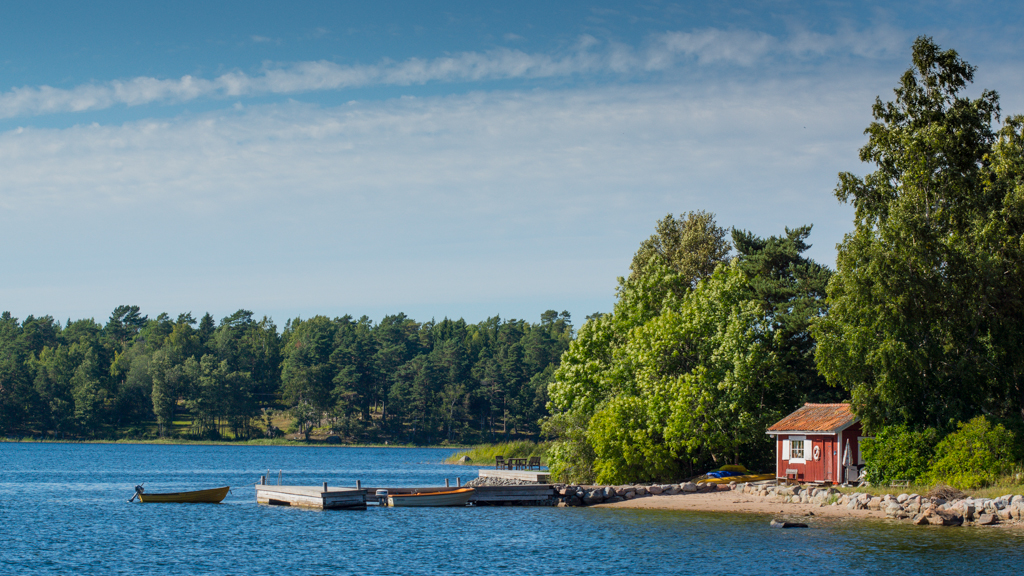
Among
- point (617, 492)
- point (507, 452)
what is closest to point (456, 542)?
point (617, 492)

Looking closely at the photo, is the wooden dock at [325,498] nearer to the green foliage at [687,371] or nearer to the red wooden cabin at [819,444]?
the green foliage at [687,371]

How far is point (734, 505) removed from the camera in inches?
1614

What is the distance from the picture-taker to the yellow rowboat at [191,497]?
1975 inches

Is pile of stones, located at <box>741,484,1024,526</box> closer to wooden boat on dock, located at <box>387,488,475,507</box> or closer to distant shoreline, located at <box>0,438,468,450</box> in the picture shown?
wooden boat on dock, located at <box>387,488,475,507</box>

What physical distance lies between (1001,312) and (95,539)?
131 feet

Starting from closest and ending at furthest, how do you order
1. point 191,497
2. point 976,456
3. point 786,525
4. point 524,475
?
point 786,525
point 976,456
point 191,497
point 524,475

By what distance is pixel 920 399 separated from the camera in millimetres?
40781

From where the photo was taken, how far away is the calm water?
93.6 ft

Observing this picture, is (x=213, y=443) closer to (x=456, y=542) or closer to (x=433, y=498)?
(x=433, y=498)

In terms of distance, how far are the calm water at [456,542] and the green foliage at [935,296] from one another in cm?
773

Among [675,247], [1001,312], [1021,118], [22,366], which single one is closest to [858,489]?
[1001,312]

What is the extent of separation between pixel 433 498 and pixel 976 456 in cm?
2528

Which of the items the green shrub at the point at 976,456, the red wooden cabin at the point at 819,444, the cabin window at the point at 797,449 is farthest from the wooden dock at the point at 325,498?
the green shrub at the point at 976,456

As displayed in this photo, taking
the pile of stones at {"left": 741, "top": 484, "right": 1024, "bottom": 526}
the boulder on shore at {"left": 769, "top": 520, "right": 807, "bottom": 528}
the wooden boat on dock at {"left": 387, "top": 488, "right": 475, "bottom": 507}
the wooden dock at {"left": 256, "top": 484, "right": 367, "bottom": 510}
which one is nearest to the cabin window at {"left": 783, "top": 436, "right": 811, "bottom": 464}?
the pile of stones at {"left": 741, "top": 484, "right": 1024, "bottom": 526}
